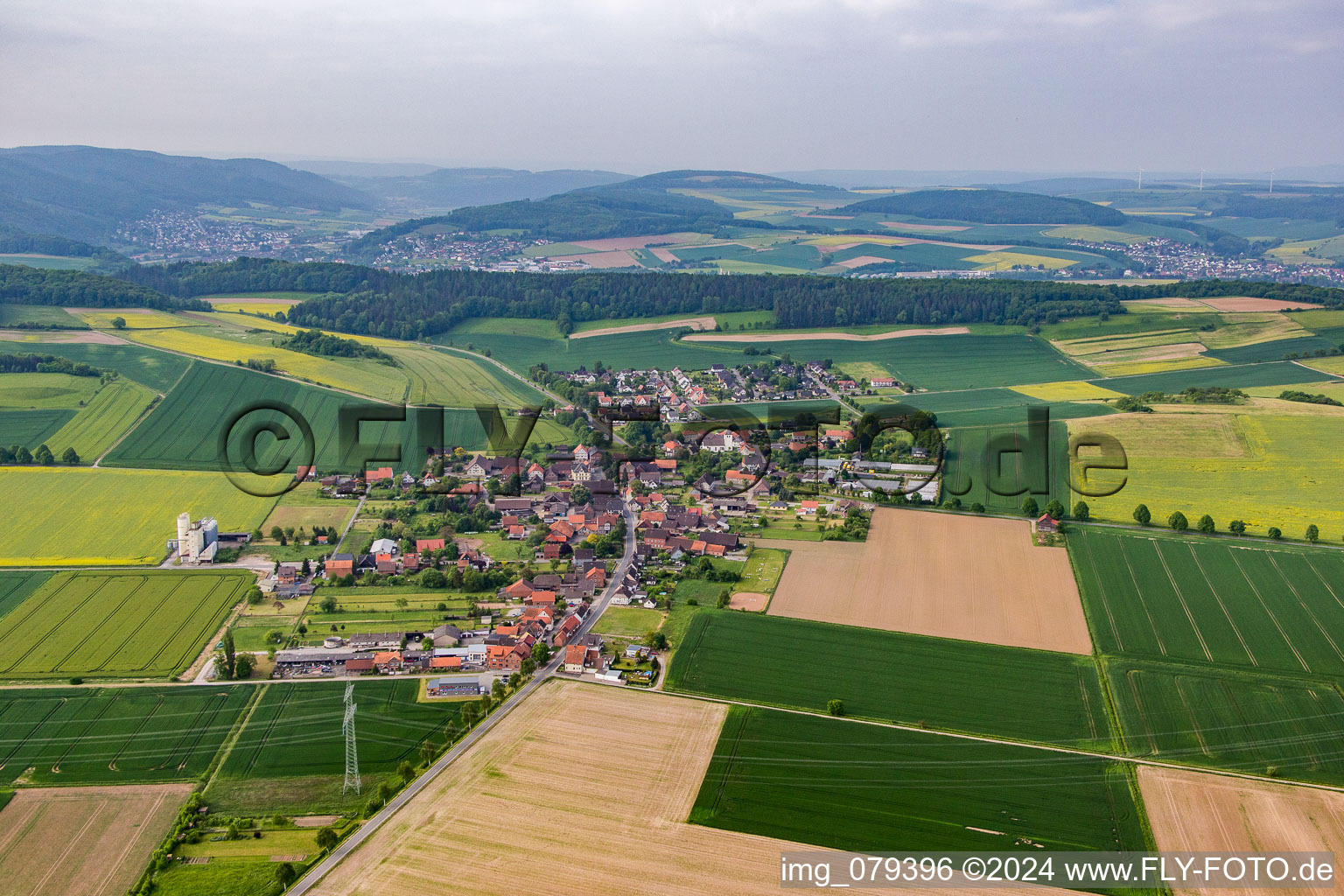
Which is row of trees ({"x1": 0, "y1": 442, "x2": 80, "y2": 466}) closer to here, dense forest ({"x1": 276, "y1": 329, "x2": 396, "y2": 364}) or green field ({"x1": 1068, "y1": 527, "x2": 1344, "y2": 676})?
dense forest ({"x1": 276, "y1": 329, "x2": 396, "y2": 364})

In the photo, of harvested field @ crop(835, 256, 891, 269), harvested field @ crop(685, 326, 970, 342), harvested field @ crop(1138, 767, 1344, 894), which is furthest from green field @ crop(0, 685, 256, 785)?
harvested field @ crop(835, 256, 891, 269)

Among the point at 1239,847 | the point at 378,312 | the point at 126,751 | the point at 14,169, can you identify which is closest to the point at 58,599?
the point at 126,751

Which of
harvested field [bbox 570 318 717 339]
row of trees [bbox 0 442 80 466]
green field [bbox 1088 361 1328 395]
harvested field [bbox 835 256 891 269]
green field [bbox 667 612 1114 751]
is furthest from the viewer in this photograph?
harvested field [bbox 835 256 891 269]

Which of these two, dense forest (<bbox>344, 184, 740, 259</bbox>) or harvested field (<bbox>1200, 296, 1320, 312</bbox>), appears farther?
dense forest (<bbox>344, 184, 740, 259</bbox>)

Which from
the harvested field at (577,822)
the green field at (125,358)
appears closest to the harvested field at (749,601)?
the harvested field at (577,822)

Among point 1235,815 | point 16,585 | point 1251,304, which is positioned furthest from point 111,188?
point 1235,815

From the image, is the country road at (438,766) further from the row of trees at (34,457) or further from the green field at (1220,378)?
the green field at (1220,378)

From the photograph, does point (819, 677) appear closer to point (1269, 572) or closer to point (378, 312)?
point (1269, 572)
